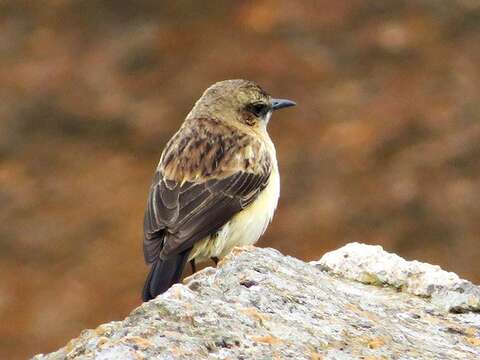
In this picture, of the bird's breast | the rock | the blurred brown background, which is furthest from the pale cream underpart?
the blurred brown background

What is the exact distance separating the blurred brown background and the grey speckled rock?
866cm

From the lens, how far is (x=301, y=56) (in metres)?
16.1

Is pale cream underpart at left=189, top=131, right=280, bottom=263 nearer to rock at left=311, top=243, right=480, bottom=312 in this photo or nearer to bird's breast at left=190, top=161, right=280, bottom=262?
bird's breast at left=190, top=161, right=280, bottom=262

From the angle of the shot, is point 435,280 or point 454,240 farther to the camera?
point 454,240

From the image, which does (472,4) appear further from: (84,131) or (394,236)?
(84,131)

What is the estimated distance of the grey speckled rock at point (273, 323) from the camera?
16.8 feet

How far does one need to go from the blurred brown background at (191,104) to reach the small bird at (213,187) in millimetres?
4404

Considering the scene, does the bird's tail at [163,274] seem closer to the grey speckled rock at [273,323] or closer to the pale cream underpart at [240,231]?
the pale cream underpart at [240,231]

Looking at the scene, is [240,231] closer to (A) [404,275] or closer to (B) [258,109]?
(B) [258,109]

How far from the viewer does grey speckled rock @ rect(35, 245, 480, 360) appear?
5117mm

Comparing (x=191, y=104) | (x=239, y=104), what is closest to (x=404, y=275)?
(x=239, y=104)

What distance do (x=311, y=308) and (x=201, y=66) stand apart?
34.1ft

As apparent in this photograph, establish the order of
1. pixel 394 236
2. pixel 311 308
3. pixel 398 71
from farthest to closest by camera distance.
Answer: pixel 398 71
pixel 394 236
pixel 311 308

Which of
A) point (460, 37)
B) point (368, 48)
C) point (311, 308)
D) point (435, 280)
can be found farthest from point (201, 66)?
point (311, 308)
